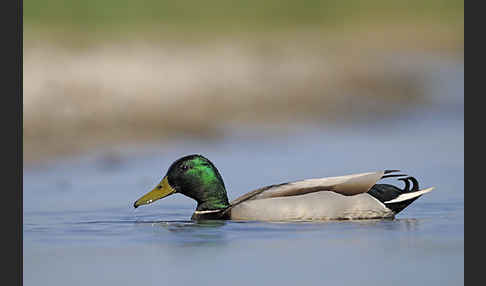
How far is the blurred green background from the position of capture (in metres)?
9.68

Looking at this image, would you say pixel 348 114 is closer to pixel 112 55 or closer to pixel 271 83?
pixel 271 83

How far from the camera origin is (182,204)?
9.80 m

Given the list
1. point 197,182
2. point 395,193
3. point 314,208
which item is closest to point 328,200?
point 314,208

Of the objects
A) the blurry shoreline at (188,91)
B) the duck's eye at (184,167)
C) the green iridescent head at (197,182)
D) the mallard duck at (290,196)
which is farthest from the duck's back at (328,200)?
the blurry shoreline at (188,91)

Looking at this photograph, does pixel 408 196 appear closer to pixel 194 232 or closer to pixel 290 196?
pixel 290 196

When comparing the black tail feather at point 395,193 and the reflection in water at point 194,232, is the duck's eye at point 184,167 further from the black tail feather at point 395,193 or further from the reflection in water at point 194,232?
the black tail feather at point 395,193

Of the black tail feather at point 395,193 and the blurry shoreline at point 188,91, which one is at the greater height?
the blurry shoreline at point 188,91

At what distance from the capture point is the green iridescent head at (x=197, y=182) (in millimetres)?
9469

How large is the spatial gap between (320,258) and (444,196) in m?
1.36

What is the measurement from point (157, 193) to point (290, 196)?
2.75 ft

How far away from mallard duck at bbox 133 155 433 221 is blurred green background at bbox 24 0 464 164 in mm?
344

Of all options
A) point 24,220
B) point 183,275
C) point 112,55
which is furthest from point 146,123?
point 183,275

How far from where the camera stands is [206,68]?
32.1ft

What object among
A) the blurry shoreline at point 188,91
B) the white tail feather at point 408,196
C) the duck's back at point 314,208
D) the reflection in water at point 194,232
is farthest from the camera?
the blurry shoreline at point 188,91
